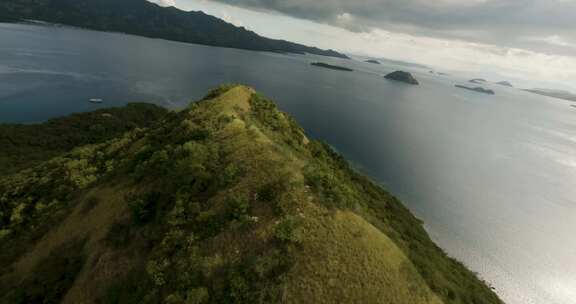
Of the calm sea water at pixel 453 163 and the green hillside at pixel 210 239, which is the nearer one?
the green hillside at pixel 210 239

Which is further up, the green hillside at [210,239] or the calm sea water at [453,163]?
the green hillside at [210,239]

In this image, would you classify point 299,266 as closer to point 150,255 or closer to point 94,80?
point 150,255

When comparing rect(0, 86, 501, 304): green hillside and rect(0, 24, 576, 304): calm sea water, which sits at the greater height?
rect(0, 86, 501, 304): green hillside

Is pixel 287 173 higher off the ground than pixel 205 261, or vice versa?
pixel 287 173

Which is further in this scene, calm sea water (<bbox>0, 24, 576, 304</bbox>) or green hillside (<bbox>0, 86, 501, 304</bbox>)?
calm sea water (<bbox>0, 24, 576, 304</bbox>)

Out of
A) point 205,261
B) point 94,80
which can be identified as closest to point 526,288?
point 205,261

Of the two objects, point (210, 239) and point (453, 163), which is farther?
point (453, 163)

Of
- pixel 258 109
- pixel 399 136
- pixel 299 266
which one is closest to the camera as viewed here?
pixel 299 266

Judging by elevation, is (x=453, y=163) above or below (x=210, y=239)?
below
